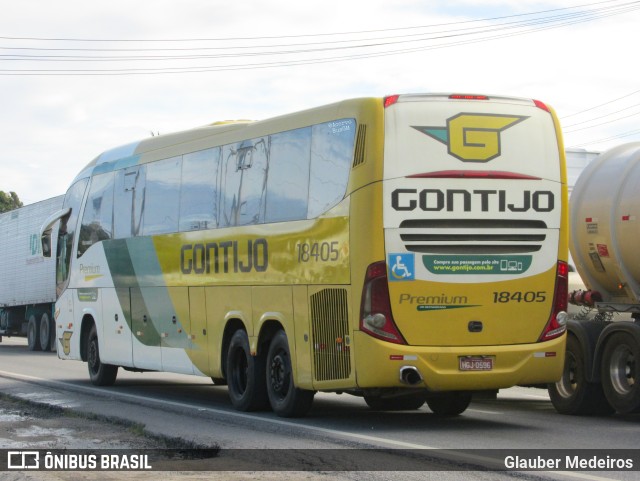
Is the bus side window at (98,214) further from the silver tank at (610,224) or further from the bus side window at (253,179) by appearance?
the silver tank at (610,224)

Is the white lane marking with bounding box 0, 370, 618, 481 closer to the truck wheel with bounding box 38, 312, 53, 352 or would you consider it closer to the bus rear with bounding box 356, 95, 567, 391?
the bus rear with bounding box 356, 95, 567, 391

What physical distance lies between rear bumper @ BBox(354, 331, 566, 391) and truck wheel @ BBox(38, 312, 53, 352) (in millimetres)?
26831

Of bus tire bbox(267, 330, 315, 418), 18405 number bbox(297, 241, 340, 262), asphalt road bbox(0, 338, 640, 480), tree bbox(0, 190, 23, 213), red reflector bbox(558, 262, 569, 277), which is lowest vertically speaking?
asphalt road bbox(0, 338, 640, 480)

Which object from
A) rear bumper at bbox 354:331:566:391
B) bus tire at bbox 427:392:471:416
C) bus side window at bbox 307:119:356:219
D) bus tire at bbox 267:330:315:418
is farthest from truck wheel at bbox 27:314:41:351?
rear bumper at bbox 354:331:566:391

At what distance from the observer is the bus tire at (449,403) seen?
15398 mm

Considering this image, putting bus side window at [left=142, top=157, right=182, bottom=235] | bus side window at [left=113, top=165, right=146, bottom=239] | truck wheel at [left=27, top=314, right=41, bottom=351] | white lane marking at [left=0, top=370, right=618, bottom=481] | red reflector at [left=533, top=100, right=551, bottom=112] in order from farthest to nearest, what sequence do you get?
truck wheel at [left=27, top=314, right=41, bottom=351] → bus side window at [left=113, top=165, right=146, bottom=239] → bus side window at [left=142, top=157, right=182, bottom=235] → red reflector at [left=533, top=100, right=551, bottom=112] → white lane marking at [left=0, top=370, right=618, bottom=481]

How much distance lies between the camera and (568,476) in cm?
986

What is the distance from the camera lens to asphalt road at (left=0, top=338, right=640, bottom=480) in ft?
36.7

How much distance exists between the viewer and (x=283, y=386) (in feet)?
50.1

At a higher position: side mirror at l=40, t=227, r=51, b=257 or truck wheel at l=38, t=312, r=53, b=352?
side mirror at l=40, t=227, r=51, b=257

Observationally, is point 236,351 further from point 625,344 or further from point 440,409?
point 625,344

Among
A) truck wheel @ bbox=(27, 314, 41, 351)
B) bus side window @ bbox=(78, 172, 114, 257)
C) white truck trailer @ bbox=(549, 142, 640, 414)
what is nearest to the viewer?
white truck trailer @ bbox=(549, 142, 640, 414)

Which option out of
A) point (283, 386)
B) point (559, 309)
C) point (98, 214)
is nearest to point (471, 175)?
point (559, 309)

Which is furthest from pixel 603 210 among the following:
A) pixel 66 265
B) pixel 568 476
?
pixel 66 265
